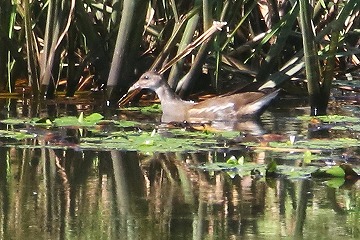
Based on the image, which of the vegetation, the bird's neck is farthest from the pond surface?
the bird's neck

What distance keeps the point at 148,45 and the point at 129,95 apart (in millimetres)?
997

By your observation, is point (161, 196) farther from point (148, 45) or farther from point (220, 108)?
point (148, 45)

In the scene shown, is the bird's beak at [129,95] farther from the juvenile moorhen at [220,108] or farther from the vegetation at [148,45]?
the juvenile moorhen at [220,108]

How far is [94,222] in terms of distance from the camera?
406cm

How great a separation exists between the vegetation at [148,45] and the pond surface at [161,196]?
5.66 feet

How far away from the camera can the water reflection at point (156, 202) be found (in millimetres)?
3941

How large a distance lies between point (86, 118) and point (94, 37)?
153 centimetres

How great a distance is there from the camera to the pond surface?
156 inches

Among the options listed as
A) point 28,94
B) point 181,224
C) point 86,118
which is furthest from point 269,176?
point 28,94

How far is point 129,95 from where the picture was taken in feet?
28.9

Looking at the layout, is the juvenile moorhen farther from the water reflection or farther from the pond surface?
the water reflection

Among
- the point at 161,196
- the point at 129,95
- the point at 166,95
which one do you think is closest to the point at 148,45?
the point at 129,95

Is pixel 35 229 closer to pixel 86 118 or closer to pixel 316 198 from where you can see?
pixel 316 198

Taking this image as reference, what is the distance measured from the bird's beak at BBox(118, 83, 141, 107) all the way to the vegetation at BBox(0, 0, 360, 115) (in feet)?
0.22
